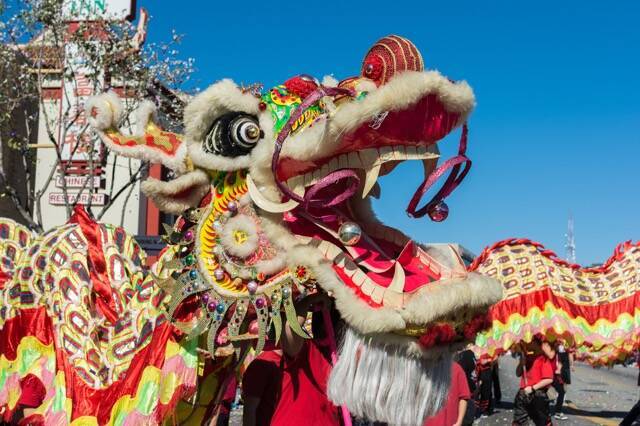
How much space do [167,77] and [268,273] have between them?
38.7 ft

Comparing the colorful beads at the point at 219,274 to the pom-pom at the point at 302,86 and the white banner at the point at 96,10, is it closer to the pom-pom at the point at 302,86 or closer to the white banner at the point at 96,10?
the pom-pom at the point at 302,86

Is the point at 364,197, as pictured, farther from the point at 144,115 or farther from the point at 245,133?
the point at 144,115

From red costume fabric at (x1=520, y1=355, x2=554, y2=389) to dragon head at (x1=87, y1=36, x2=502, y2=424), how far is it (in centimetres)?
482

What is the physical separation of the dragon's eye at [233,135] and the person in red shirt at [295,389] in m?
0.56

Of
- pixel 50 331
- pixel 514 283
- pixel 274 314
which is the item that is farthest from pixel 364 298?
pixel 514 283

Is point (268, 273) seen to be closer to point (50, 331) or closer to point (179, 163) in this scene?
point (179, 163)

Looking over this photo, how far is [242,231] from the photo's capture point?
7.63 ft

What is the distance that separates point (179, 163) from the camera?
2.52 m

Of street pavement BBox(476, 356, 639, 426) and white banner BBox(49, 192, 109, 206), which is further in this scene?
white banner BBox(49, 192, 109, 206)

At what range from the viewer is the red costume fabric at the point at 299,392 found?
102 inches

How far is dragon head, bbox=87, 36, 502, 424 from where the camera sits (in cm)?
203

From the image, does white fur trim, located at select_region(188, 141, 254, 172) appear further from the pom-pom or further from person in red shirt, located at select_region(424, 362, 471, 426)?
person in red shirt, located at select_region(424, 362, 471, 426)

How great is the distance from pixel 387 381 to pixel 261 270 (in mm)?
523

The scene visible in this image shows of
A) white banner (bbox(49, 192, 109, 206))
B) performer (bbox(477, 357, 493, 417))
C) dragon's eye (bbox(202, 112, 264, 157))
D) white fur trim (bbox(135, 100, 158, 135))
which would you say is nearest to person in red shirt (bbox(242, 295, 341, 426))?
dragon's eye (bbox(202, 112, 264, 157))
